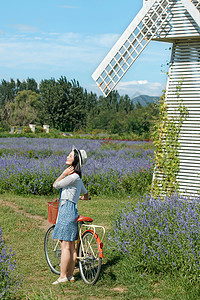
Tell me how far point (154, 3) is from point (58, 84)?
1894 inches

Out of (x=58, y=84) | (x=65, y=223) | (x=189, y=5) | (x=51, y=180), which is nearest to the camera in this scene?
(x=65, y=223)

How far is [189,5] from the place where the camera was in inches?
303

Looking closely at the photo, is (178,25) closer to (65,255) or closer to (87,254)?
(87,254)

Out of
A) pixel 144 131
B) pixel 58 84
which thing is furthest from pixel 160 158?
pixel 58 84

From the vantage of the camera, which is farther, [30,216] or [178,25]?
[30,216]

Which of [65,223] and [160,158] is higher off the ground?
[160,158]

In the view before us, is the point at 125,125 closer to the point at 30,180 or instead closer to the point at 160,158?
the point at 30,180

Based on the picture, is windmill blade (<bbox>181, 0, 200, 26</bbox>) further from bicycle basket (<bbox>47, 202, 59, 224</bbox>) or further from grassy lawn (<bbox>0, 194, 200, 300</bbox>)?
bicycle basket (<bbox>47, 202, 59, 224</bbox>)

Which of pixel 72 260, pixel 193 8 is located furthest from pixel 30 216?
pixel 193 8

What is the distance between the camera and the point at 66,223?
4.77 meters

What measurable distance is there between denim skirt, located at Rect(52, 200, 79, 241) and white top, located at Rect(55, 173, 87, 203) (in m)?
0.07

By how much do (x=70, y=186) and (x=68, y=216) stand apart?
0.37 meters

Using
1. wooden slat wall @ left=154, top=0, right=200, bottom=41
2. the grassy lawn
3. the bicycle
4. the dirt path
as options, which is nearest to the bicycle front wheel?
the bicycle

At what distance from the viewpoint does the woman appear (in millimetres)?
4770
